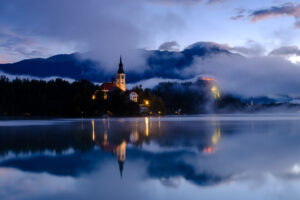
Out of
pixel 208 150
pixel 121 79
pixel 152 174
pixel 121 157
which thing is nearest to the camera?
pixel 152 174

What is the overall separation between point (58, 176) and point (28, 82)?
158631 millimetres

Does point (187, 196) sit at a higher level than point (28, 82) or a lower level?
lower

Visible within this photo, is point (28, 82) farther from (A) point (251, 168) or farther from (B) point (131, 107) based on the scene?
(A) point (251, 168)

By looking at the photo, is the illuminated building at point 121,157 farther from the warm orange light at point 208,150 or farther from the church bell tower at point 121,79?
the church bell tower at point 121,79

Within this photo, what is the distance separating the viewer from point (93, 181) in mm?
11078

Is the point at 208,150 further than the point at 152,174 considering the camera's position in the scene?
Yes

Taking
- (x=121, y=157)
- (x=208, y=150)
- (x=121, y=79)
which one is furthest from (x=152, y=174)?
(x=121, y=79)

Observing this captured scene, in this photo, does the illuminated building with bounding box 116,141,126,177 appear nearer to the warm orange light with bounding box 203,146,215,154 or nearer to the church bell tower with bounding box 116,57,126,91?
the warm orange light with bounding box 203,146,215,154

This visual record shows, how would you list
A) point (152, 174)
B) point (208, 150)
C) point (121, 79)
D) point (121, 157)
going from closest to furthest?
point (152, 174), point (121, 157), point (208, 150), point (121, 79)

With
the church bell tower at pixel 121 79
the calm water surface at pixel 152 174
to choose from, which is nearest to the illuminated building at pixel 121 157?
the calm water surface at pixel 152 174

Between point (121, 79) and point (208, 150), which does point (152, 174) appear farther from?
point (121, 79)

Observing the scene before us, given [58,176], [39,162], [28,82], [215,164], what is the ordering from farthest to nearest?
[28,82] → [39,162] → [215,164] → [58,176]

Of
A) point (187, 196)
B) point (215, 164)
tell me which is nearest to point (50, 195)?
point (187, 196)

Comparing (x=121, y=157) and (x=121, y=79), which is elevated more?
(x=121, y=79)
